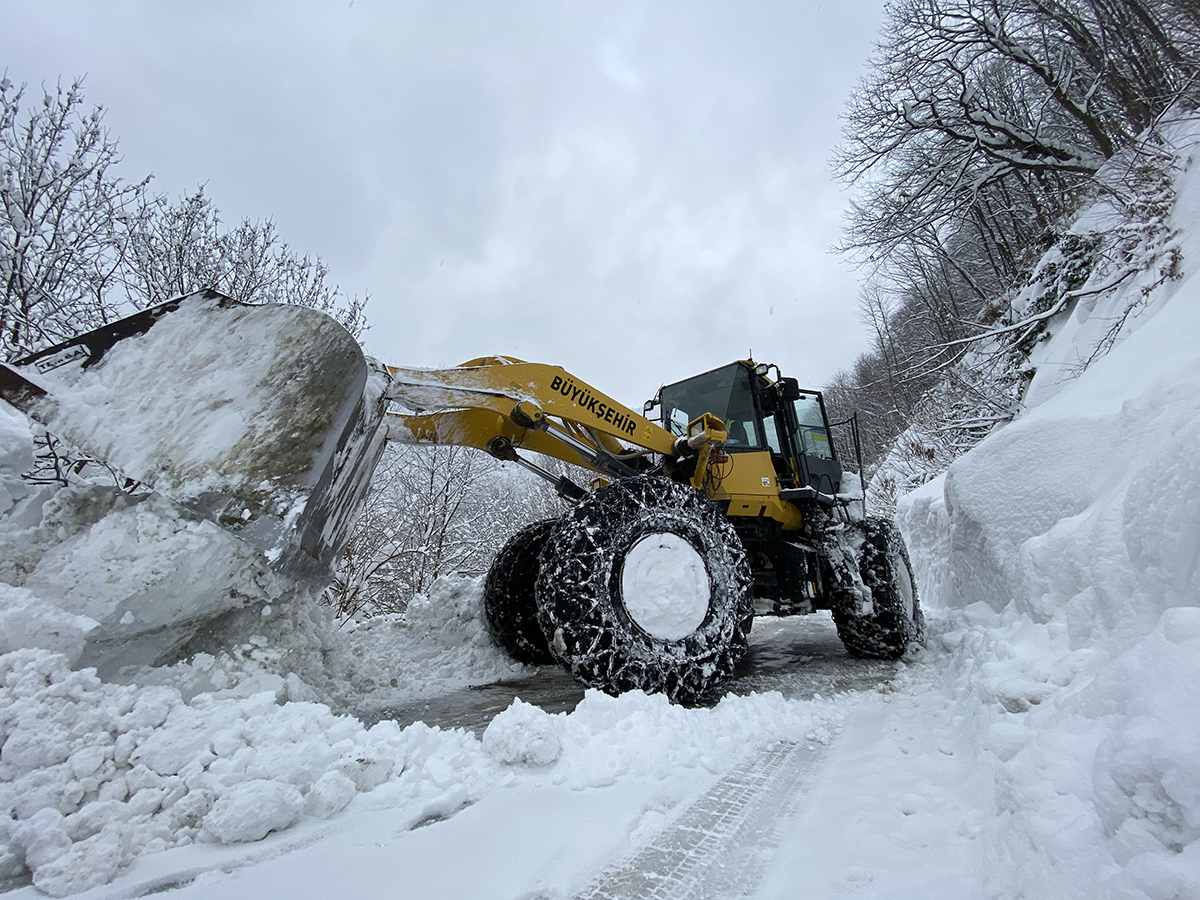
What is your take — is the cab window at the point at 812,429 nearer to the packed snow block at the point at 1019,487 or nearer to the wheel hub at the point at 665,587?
the packed snow block at the point at 1019,487

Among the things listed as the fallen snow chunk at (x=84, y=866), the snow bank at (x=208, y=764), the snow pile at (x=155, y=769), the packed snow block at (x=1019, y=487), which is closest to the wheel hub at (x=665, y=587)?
the snow bank at (x=208, y=764)

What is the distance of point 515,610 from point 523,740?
9.47 feet

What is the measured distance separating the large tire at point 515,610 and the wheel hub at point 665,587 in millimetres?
1753

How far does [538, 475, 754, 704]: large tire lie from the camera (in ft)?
10.8

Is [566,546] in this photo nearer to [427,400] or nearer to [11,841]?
[427,400]

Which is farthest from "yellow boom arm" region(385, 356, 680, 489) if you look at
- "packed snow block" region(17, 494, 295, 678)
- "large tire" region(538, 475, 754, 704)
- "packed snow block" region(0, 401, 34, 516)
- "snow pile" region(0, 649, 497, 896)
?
"snow pile" region(0, 649, 497, 896)

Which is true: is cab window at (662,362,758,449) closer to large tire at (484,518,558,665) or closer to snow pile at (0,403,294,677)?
large tire at (484,518,558,665)

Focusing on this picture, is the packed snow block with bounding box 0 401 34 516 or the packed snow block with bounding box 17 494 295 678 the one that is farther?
the packed snow block with bounding box 0 401 34 516

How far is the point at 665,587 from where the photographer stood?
11.7ft

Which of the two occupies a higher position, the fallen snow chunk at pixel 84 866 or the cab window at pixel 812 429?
the cab window at pixel 812 429

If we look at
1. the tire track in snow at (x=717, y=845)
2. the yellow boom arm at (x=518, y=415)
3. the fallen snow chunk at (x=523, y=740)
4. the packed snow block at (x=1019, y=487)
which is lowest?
the tire track in snow at (x=717, y=845)

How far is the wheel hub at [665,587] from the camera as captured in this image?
137 inches

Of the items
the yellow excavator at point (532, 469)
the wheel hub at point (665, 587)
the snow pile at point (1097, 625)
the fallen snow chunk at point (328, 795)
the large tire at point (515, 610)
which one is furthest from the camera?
the large tire at point (515, 610)

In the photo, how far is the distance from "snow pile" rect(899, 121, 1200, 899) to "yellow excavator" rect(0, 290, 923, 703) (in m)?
1.32
